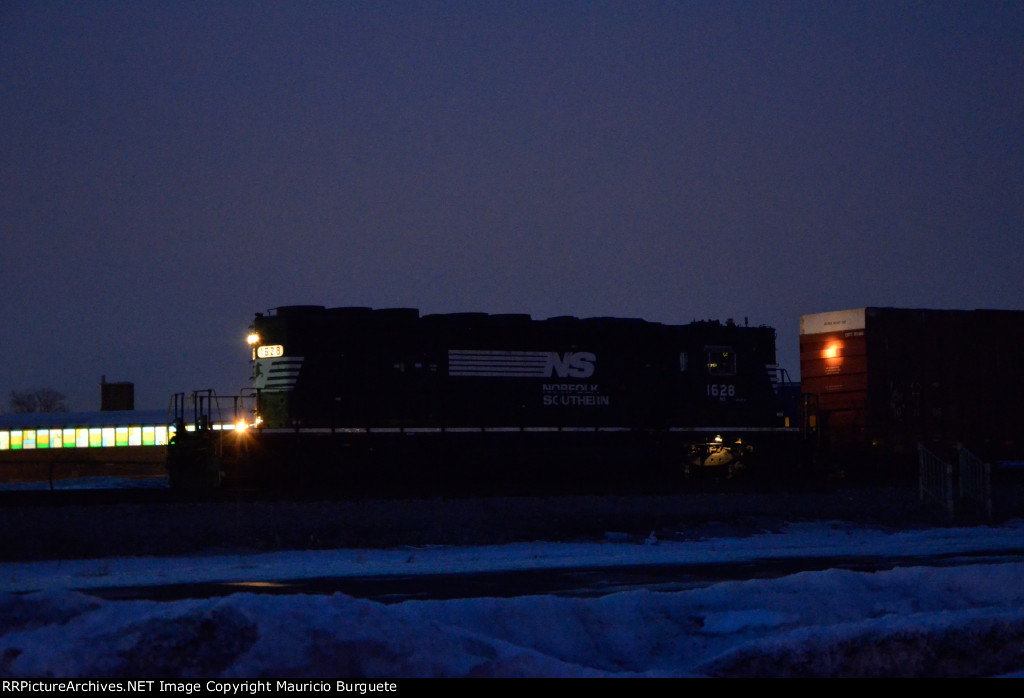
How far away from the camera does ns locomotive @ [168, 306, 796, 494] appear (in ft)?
82.0

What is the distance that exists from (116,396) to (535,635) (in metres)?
58.4

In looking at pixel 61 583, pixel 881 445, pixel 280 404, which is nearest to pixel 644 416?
pixel 881 445

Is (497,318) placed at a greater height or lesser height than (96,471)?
greater

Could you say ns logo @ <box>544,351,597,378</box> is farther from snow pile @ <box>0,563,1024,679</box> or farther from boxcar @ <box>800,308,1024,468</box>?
snow pile @ <box>0,563,1024,679</box>

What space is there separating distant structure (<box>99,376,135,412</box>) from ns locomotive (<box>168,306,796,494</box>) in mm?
39307

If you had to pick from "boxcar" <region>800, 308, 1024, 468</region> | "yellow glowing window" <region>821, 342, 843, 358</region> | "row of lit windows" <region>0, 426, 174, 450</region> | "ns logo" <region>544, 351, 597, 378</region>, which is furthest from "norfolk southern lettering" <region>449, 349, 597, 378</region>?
"row of lit windows" <region>0, 426, 174, 450</region>

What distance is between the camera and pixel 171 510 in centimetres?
2056

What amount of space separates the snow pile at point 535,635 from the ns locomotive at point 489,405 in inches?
618

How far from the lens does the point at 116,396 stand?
2457 inches

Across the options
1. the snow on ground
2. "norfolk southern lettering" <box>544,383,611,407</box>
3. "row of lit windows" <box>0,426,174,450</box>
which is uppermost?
"norfolk southern lettering" <box>544,383,611,407</box>

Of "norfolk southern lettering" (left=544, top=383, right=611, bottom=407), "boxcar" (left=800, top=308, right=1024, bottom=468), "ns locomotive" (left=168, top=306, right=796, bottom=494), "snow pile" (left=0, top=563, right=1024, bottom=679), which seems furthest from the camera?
"boxcar" (left=800, top=308, right=1024, bottom=468)

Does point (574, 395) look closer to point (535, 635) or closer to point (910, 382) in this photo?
point (910, 382)

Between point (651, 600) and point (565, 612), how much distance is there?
38.7 inches

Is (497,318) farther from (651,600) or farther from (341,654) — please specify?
(341,654)
